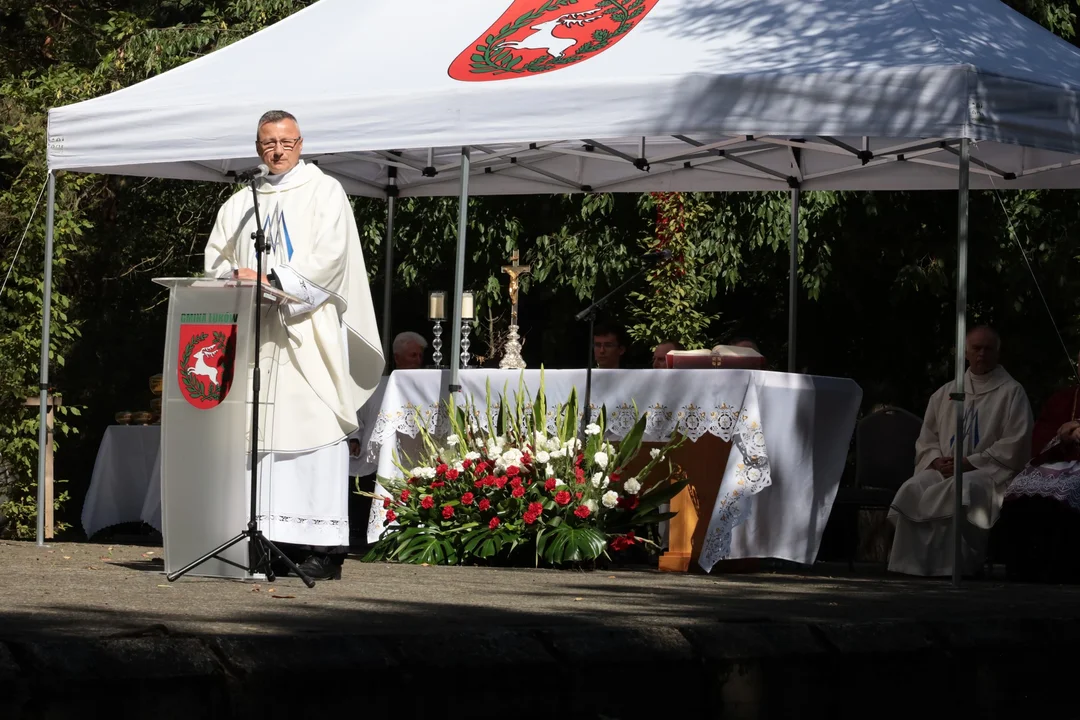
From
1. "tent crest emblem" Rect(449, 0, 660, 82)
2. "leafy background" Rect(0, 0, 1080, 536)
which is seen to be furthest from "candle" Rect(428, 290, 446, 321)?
"leafy background" Rect(0, 0, 1080, 536)

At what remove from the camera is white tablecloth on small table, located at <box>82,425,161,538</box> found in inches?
515

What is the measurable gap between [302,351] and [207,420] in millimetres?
635

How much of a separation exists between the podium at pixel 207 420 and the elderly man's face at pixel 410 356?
492cm

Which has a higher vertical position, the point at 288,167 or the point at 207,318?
the point at 288,167

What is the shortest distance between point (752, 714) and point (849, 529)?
6230 millimetres

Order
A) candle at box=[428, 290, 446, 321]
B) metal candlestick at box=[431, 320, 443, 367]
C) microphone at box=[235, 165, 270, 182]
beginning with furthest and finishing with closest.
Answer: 1. candle at box=[428, 290, 446, 321]
2. metal candlestick at box=[431, 320, 443, 367]
3. microphone at box=[235, 165, 270, 182]

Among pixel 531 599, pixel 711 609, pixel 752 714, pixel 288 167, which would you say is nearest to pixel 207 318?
pixel 288 167

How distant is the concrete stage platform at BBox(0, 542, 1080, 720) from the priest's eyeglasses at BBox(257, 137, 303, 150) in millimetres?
1994

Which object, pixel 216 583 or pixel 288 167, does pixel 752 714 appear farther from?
pixel 288 167

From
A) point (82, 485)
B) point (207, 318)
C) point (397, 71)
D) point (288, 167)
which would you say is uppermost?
point (397, 71)

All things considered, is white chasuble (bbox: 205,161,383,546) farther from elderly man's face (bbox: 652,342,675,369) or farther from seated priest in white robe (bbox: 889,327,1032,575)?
elderly man's face (bbox: 652,342,675,369)

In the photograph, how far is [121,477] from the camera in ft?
43.3

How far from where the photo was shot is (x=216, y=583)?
7.48m

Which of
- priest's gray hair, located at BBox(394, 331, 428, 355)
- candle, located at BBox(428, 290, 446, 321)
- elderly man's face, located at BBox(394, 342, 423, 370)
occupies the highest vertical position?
candle, located at BBox(428, 290, 446, 321)
